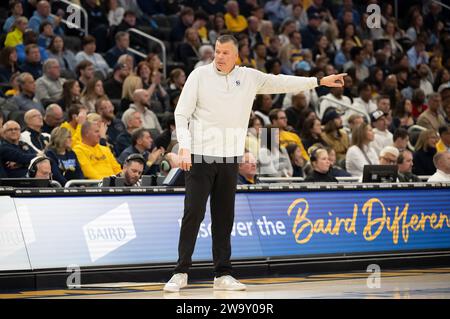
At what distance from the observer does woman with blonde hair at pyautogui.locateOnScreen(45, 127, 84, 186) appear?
13.6m

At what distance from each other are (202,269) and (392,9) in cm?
1639

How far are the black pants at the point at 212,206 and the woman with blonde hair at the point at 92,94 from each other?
699cm

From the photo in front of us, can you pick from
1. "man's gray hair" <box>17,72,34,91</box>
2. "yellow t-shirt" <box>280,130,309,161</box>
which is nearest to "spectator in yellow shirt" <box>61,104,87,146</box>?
"man's gray hair" <box>17,72,34,91</box>

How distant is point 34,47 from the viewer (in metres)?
16.7

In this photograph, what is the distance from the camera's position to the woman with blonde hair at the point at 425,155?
1734cm

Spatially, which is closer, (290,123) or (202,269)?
(202,269)

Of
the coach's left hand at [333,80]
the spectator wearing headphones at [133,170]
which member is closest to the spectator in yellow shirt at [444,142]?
the spectator wearing headphones at [133,170]

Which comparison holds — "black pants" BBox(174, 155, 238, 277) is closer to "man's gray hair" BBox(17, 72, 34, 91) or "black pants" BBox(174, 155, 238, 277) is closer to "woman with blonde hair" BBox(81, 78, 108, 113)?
"man's gray hair" BBox(17, 72, 34, 91)

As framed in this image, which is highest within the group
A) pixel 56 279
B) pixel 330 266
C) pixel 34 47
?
pixel 34 47

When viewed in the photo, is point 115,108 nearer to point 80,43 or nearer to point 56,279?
point 80,43

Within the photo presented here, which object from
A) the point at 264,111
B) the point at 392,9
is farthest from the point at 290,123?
the point at 392,9

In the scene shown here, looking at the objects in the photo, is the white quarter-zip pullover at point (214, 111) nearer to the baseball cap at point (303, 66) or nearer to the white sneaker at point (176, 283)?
the white sneaker at point (176, 283)

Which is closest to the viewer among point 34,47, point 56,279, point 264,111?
point 56,279

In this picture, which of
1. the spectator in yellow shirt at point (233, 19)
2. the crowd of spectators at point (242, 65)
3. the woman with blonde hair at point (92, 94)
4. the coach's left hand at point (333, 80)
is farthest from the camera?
the spectator in yellow shirt at point (233, 19)
